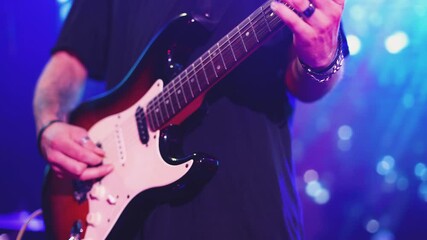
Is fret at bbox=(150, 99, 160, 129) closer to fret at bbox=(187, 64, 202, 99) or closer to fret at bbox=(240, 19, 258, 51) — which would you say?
fret at bbox=(187, 64, 202, 99)

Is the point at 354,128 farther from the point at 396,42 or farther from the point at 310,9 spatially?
the point at 310,9

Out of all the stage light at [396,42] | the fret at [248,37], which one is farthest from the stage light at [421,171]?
the fret at [248,37]

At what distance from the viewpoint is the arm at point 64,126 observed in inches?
46.5

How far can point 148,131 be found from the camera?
112cm

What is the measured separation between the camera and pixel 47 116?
4.35 feet

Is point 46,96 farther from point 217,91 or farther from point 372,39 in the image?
point 372,39

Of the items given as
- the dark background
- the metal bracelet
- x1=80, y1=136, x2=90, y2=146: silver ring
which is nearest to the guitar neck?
the metal bracelet

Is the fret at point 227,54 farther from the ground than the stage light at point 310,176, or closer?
farther from the ground

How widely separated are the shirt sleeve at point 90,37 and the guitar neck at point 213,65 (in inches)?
14.7

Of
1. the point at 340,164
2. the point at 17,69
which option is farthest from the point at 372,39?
the point at 17,69

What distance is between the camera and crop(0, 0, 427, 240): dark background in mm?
2607

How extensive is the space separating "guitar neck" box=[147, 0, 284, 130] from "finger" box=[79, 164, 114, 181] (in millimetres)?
174

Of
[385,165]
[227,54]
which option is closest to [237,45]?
[227,54]

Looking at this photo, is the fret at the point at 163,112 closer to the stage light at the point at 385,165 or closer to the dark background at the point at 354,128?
the dark background at the point at 354,128
